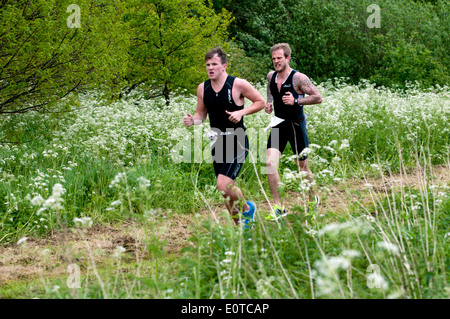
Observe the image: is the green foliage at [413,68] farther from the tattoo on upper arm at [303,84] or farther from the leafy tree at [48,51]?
the tattoo on upper arm at [303,84]

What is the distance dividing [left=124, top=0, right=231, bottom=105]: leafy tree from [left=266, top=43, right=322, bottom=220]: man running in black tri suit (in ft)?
21.1

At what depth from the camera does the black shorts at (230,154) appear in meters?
5.93

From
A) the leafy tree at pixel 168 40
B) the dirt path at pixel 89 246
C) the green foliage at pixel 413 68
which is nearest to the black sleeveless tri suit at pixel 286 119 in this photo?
the dirt path at pixel 89 246

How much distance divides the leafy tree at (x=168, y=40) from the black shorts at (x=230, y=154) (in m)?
7.30

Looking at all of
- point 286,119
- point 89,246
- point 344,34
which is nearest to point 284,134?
point 286,119

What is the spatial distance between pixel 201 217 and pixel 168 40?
24.2 ft

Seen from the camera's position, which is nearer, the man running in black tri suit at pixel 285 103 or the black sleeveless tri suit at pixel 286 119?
the man running in black tri suit at pixel 285 103

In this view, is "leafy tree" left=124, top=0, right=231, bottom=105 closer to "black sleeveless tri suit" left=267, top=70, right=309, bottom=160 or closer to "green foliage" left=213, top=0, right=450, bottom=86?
"black sleeveless tri suit" left=267, top=70, right=309, bottom=160

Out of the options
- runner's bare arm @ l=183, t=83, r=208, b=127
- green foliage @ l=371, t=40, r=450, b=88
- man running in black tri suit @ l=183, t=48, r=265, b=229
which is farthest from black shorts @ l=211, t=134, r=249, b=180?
green foliage @ l=371, t=40, r=450, b=88

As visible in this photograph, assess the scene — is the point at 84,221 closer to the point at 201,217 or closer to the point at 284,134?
the point at 201,217

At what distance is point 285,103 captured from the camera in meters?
6.73

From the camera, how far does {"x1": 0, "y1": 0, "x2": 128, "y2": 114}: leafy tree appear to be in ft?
26.0

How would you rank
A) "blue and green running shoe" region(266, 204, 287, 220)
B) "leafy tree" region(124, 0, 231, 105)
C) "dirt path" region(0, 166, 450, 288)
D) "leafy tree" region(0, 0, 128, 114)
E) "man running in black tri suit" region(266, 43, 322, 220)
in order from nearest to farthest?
"blue and green running shoe" region(266, 204, 287, 220)
"dirt path" region(0, 166, 450, 288)
"man running in black tri suit" region(266, 43, 322, 220)
"leafy tree" region(0, 0, 128, 114)
"leafy tree" region(124, 0, 231, 105)
